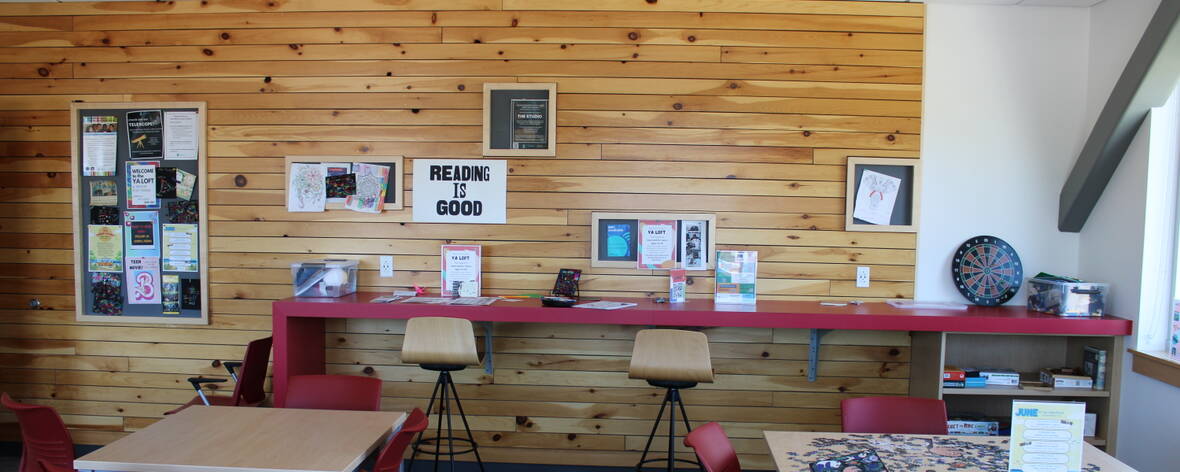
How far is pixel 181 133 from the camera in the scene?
12.8ft

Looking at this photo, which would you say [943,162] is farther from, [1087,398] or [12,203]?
[12,203]

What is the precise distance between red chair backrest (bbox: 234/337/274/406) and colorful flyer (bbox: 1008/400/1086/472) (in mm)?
3582

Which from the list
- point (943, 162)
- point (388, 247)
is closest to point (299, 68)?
point (388, 247)

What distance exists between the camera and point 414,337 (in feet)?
10.4

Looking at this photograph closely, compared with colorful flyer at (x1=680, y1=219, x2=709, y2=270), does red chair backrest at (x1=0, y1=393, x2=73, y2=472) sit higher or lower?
lower

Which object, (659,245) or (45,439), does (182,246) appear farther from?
(659,245)

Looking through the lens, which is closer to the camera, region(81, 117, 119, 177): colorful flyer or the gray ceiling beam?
the gray ceiling beam

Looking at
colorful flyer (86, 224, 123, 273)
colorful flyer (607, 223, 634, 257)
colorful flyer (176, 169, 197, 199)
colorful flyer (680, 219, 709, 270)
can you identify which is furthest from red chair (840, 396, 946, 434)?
colorful flyer (86, 224, 123, 273)

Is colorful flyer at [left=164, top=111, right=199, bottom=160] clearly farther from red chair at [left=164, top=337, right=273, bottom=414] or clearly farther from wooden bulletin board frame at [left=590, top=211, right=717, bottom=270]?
wooden bulletin board frame at [left=590, top=211, right=717, bottom=270]

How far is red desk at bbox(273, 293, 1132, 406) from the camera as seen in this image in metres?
3.24

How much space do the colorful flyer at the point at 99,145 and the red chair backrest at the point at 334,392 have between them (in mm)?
2355

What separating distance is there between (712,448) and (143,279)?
3844 millimetres

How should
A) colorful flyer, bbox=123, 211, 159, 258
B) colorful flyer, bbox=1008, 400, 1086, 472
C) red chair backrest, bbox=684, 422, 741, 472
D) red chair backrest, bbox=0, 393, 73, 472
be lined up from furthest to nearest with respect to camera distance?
colorful flyer, bbox=123, 211, 159, 258 → red chair backrest, bbox=0, 393, 73, 472 → red chair backrest, bbox=684, 422, 741, 472 → colorful flyer, bbox=1008, 400, 1086, 472

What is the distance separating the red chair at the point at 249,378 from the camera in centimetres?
343
